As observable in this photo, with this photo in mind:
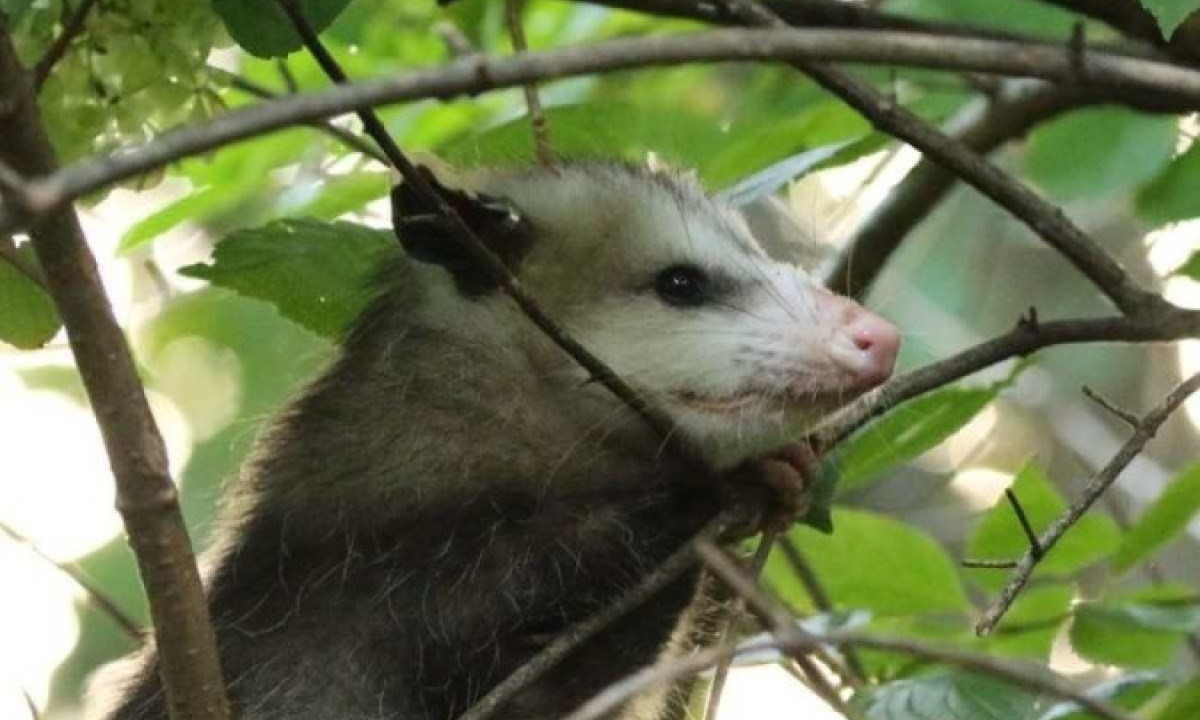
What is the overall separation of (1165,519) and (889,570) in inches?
15.6

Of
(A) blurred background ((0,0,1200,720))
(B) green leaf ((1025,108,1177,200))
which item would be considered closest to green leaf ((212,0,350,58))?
(A) blurred background ((0,0,1200,720))

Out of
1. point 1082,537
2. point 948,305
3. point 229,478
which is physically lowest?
point 1082,537

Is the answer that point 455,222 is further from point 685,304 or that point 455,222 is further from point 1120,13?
point 1120,13

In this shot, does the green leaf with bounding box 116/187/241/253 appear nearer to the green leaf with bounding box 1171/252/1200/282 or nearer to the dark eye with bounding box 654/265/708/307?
the dark eye with bounding box 654/265/708/307

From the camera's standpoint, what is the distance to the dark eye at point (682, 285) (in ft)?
8.29

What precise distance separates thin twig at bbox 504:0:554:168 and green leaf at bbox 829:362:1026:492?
0.50 meters

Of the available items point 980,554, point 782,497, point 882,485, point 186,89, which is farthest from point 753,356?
point 882,485

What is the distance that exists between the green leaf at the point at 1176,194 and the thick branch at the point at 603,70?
94 centimetres

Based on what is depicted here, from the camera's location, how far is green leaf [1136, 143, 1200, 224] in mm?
2389

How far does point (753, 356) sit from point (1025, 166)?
76 centimetres

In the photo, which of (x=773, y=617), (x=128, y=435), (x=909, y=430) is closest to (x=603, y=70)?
(x=773, y=617)

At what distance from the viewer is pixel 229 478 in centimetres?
274

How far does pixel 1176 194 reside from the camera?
2.41 meters

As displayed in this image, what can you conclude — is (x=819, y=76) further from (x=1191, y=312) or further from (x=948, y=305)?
(x=948, y=305)
